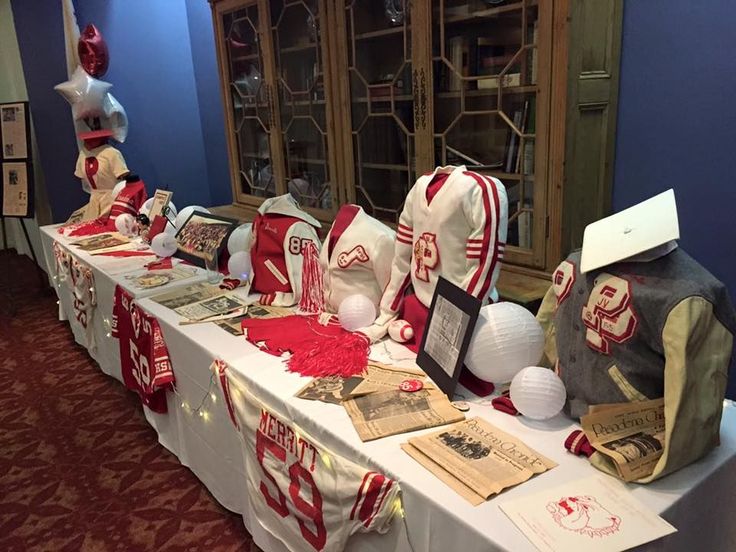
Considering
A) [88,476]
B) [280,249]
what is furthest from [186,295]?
[88,476]

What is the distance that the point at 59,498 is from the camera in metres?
1.90

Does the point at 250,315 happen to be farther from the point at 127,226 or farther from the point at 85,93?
the point at 85,93

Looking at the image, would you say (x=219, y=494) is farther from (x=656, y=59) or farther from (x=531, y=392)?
(x=656, y=59)

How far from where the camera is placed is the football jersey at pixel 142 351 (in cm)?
184

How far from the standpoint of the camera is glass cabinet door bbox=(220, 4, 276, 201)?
9.16 feet

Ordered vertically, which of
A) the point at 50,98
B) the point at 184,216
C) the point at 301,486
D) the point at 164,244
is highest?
the point at 50,98

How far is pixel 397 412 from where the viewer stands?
120cm

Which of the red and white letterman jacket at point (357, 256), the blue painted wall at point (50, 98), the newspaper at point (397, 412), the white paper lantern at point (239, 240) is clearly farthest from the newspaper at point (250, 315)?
the blue painted wall at point (50, 98)

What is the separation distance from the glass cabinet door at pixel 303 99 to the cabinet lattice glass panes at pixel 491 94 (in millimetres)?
611

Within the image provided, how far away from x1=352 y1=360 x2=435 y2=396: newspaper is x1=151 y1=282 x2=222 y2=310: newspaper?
0.82 m

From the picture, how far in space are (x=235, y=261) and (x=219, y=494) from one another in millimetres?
756

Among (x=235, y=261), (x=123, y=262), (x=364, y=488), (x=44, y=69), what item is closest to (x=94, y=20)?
(x=44, y=69)

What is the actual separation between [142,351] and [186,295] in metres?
0.23

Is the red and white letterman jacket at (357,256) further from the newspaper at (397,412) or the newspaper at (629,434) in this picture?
the newspaper at (629,434)
